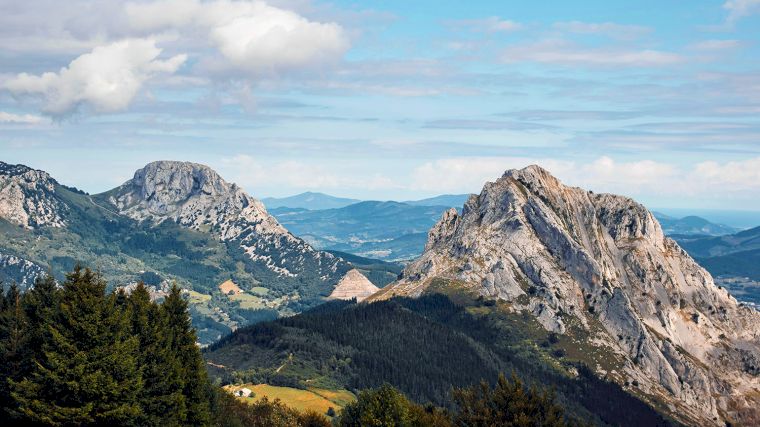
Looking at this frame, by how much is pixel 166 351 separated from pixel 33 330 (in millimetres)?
18255

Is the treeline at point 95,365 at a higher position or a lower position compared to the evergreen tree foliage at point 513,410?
higher

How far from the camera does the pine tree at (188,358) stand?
114062 millimetres

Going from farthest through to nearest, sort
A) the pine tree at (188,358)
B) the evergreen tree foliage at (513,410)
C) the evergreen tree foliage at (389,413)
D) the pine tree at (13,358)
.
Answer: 1. the evergreen tree foliage at (513,410)
2. the evergreen tree foliage at (389,413)
3. the pine tree at (188,358)
4. the pine tree at (13,358)

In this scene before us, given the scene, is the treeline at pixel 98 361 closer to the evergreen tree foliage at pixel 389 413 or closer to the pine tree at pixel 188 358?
the pine tree at pixel 188 358

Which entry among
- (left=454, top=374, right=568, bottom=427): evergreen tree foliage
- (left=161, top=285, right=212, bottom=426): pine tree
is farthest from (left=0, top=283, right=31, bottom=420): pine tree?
(left=454, top=374, right=568, bottom=427): evergreen tree foliage

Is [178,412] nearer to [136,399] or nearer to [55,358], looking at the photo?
[136,399]

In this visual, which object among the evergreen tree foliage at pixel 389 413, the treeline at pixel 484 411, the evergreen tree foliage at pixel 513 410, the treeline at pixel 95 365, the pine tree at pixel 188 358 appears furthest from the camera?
the evergreen tree foliage at pixel 513 410

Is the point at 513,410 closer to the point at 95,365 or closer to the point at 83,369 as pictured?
the point at 95,365

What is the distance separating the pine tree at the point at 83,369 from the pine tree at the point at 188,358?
48.6 ft

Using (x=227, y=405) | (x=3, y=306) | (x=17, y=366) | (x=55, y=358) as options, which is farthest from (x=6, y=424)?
(x=227, y=405)

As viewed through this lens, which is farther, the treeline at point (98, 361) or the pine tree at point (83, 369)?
the treeline at point (98, 361)

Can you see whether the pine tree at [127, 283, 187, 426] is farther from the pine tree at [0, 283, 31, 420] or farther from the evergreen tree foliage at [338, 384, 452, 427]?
the evergreen tree foliage at [338, 384, 452, 427]

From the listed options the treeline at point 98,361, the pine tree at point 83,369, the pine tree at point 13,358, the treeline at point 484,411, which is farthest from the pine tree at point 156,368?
the treeline at point 484,411

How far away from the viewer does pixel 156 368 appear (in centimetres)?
10719
